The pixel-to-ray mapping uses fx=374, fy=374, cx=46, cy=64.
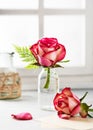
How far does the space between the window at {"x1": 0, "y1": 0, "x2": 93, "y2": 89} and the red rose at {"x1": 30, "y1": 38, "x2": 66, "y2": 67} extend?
0.62 m

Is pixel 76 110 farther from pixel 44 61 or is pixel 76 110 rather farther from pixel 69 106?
pixel 44 61

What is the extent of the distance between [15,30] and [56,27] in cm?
23

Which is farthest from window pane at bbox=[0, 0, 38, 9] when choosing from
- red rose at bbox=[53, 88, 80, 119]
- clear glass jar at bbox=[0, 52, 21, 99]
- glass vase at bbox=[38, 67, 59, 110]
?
red rose at bbox=[53, 88, 80, 119]

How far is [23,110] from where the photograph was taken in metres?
1.41

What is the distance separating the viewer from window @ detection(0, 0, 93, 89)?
2.00 meters

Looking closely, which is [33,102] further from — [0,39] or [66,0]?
[66,0]

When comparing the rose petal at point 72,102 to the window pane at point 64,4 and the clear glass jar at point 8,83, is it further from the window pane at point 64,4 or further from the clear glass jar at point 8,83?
the window pane at point 64,4

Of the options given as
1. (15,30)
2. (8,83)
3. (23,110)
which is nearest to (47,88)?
(23,110)

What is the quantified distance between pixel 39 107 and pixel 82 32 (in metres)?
0.75

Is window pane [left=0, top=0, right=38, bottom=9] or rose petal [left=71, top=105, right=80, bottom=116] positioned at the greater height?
window pane [left=0, top=0, right=38, bottom=9]

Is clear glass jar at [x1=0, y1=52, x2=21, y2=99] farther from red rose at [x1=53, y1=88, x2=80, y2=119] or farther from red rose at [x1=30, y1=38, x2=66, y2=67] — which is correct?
red rose at [x1=53, y1=88, x2=80, y2=119]

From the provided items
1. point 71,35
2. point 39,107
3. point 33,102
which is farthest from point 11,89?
point 71,35

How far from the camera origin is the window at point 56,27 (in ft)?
6.57

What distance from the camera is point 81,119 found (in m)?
1.25
